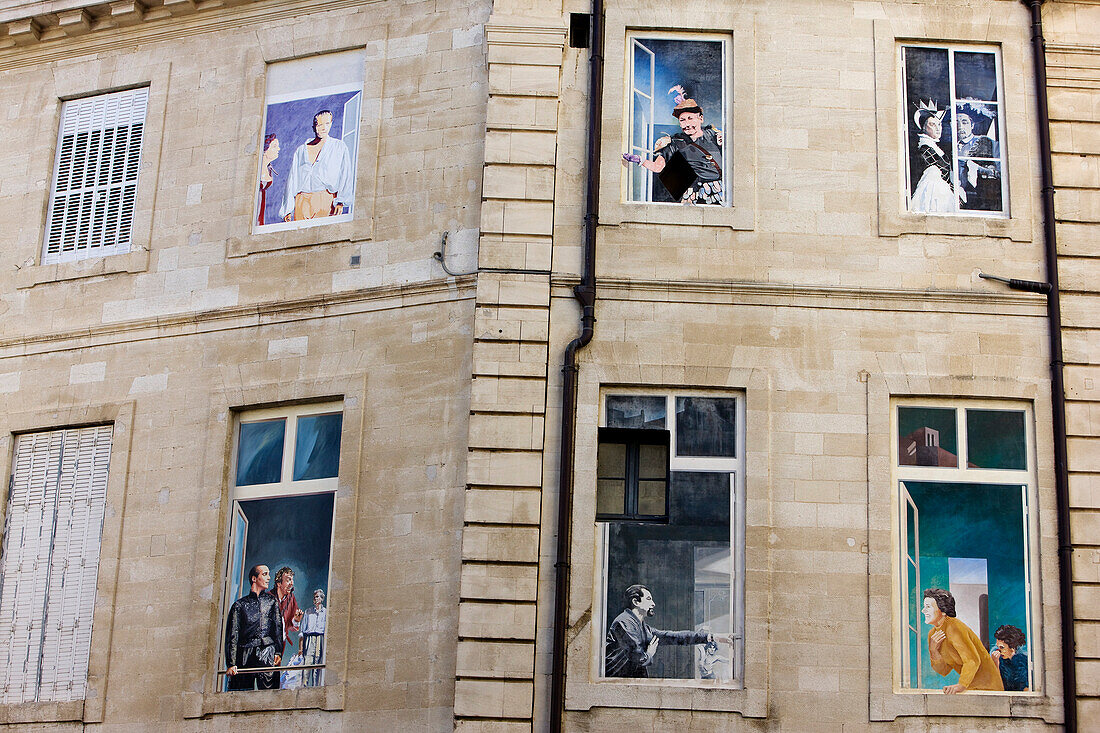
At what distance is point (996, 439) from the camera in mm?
16375

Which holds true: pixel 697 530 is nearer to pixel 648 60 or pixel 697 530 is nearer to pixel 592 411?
pixel 592 411

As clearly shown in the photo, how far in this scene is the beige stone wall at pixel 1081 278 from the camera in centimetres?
1573

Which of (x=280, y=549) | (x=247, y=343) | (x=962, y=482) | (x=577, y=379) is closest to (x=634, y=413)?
(x=577, y=379)

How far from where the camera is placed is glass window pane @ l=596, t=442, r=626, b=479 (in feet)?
53.4

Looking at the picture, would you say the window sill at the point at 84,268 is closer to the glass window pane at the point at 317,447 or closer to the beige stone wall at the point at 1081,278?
the glass window pane at the point at 317,447

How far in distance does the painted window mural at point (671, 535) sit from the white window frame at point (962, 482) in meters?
1.52

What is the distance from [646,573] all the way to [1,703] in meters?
7.15

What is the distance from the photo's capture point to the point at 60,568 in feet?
58.3

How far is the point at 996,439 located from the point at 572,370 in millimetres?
4282

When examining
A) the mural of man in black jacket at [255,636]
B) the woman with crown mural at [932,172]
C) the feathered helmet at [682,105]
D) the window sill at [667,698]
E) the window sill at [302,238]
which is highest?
the feathered helmet at [682,105]

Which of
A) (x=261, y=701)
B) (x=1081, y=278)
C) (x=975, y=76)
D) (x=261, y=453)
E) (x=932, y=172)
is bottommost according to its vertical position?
(x=261, y=701)

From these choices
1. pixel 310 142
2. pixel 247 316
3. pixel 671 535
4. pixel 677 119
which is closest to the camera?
pixel 671 535

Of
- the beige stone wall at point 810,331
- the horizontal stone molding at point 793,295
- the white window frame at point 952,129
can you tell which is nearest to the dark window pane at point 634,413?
the beige stone wall at point 810,331

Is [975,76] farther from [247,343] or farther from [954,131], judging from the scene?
[247,343]
